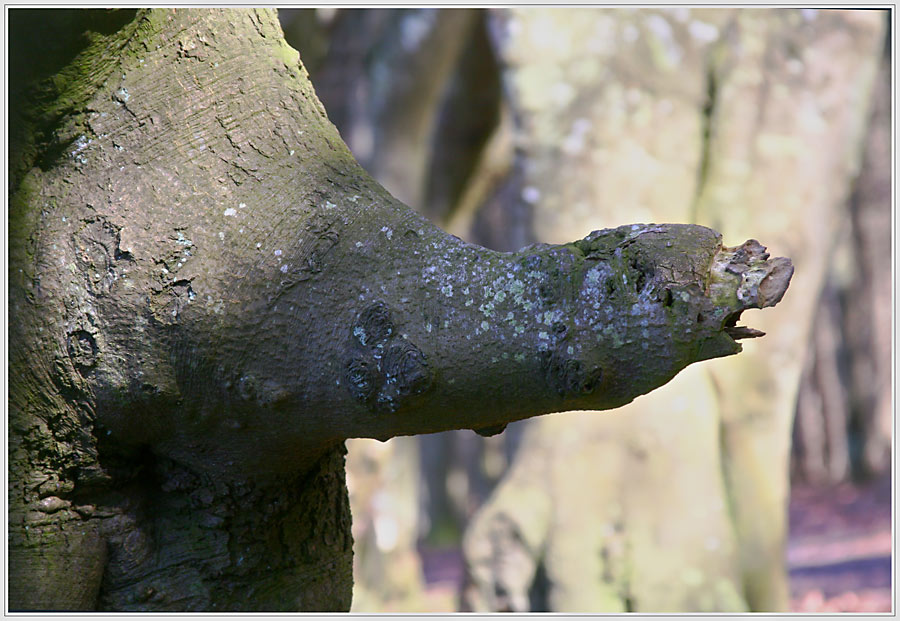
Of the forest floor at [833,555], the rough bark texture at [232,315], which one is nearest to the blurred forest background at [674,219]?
the forest floor at [833,555]

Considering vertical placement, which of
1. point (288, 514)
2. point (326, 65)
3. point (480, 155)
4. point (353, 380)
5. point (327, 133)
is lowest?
point (288, 514)

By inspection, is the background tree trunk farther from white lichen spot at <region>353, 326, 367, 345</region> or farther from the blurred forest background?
white lichen spot at <region>353, 326, 367, 345</region>

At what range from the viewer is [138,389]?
1315mm

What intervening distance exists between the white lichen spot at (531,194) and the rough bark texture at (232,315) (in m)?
2.71

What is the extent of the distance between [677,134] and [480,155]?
6.44 ft

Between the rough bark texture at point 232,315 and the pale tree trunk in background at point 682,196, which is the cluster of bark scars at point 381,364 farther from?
the pale tree trunk in background at point 682,196

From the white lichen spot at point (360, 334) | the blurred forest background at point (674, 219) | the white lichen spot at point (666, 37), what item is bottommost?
the white lichen spot at point (360, 334)

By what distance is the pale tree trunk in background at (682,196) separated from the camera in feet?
13.4

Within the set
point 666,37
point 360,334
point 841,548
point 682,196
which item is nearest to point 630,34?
point 666,37

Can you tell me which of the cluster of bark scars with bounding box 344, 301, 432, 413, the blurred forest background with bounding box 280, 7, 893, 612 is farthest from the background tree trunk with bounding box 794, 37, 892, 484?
the cluster of bark scars with bounding box 344, 301, 432, 413

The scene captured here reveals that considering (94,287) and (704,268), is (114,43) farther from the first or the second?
(704,268)

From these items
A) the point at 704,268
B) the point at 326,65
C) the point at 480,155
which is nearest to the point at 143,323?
the point at 704,268

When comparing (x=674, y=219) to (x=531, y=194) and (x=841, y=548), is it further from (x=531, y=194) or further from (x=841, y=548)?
(x=841, y=548)

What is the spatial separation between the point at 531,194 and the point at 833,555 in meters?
6.34
